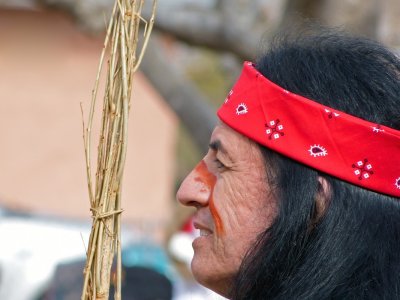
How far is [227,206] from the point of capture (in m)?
1.85

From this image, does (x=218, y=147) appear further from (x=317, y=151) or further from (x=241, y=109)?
(x=317, y=151)

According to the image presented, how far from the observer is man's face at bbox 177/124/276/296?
1.82m

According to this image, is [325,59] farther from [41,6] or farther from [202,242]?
[41,6]

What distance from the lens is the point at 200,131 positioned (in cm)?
580

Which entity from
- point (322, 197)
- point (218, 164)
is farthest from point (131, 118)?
point (322, 197)

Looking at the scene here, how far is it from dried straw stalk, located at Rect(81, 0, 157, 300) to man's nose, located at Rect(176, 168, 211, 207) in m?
0.12

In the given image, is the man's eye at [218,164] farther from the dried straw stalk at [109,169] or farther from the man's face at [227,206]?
the dried straw stalk at [109,169]

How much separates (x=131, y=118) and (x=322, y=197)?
8846mm

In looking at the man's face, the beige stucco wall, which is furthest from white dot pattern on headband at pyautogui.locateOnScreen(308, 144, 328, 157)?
the beige stucco wall

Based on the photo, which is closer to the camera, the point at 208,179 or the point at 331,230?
the point at 331,230

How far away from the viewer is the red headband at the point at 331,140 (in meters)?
1.76

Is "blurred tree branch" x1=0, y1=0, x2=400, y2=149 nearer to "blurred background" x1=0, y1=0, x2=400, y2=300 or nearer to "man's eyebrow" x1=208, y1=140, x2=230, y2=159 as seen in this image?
"blurred background" x1=0, y1=0, x2=400, y2=300

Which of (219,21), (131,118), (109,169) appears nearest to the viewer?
(109,169)

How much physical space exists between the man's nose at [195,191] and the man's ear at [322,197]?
22 centimetres
